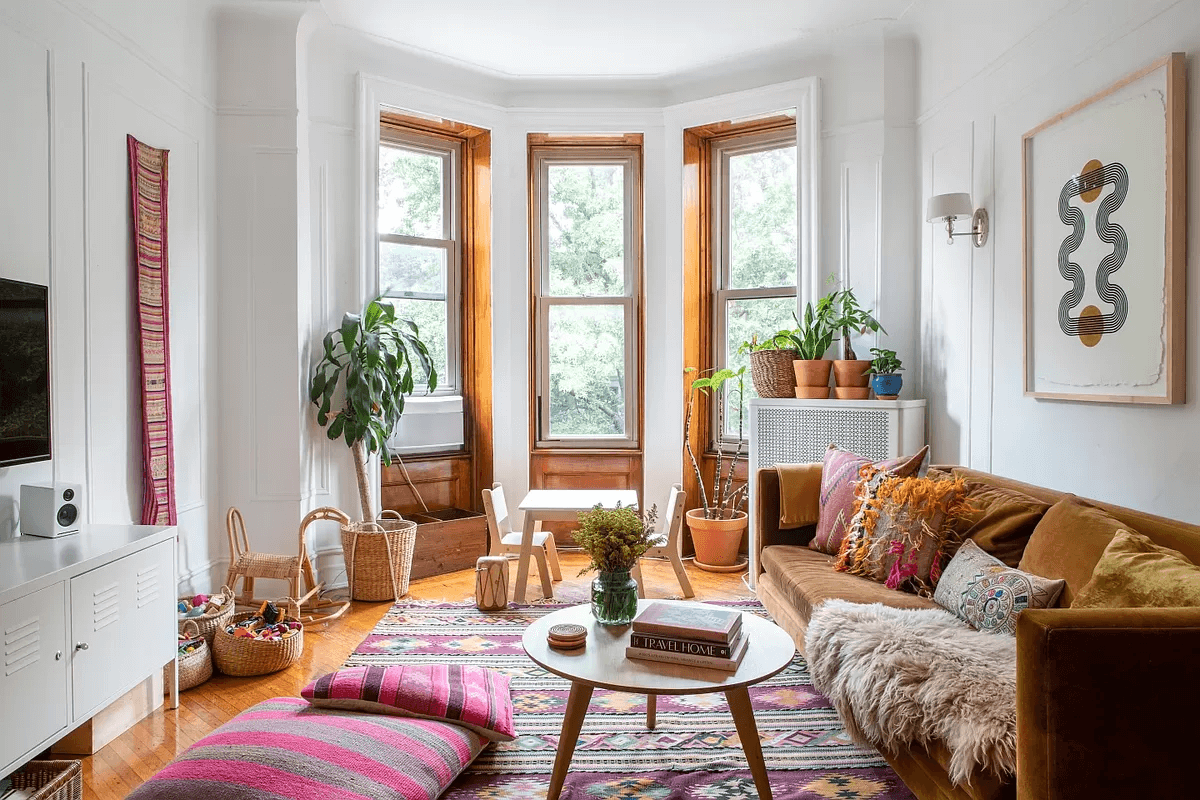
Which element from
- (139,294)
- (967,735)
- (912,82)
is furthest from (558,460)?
(967,735)

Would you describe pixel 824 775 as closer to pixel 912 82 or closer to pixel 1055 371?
pixel 1055 371

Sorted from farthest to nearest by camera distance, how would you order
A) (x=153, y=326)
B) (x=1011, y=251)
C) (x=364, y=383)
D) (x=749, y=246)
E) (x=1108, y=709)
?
(x=749, y=246) → (x=364, y=383) → (x=153, y=326) → (x=1011, y=251) → (x=1108, y=709)

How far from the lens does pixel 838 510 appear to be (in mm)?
3266

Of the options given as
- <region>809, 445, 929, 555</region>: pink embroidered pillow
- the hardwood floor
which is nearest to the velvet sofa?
<region>809, 445, 929, 555</region>: pink embroidered pillow

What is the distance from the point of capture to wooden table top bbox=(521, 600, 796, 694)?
1951 millimetres

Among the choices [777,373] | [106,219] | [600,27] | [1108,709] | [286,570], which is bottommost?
[286,570]

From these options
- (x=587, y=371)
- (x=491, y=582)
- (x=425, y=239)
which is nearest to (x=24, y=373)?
(x=491, y=582)

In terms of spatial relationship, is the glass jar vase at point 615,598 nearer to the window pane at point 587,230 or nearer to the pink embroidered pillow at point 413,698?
the pink embroidered pillow at point 413,698

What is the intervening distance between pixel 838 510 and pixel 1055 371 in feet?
3.12

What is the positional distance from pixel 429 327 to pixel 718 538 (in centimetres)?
225

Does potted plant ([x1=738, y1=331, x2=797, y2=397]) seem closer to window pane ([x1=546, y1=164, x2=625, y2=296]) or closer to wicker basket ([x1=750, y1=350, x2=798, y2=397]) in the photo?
wicker basket ([x1=750, y1=350, x2=798, y2=397])

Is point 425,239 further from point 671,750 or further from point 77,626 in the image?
point 671,750

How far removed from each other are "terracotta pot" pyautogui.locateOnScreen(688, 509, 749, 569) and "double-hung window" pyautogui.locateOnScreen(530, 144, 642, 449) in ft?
2.76

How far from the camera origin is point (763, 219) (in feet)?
16.8
